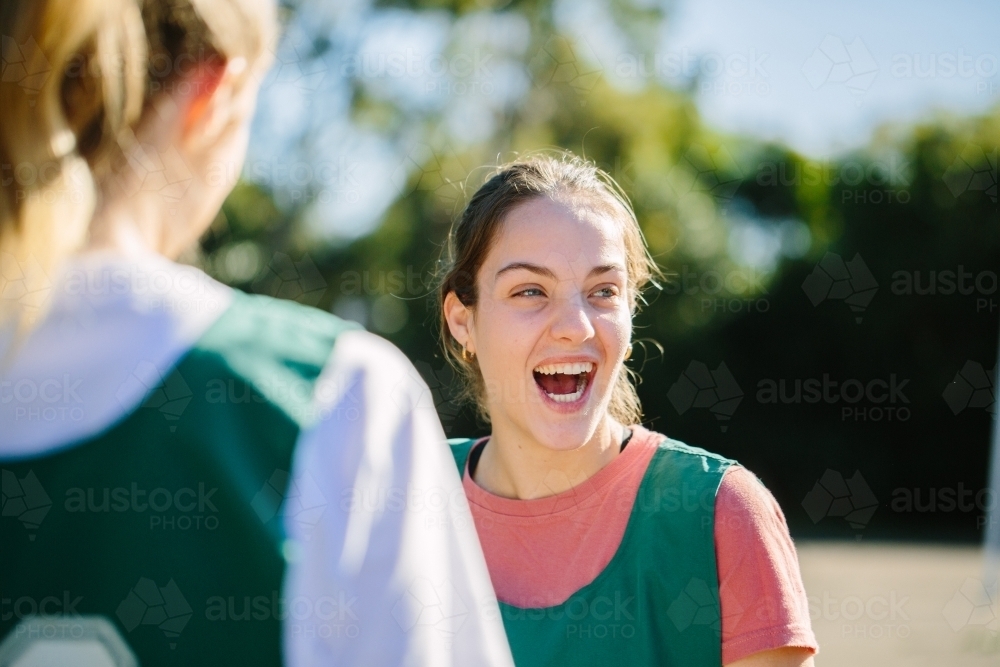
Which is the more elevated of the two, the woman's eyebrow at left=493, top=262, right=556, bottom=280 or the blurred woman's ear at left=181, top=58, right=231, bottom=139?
the woman's eyebrow at left=493, top=262, right=556, bottom=280

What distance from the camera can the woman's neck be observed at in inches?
103

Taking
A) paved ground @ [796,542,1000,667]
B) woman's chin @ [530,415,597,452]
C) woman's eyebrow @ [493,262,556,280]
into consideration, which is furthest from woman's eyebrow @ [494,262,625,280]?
paved ground @ [796,542,1000,667]

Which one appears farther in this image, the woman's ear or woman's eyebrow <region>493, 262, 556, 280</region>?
the woman's ear

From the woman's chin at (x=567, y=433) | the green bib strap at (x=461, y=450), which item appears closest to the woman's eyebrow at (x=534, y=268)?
the woman's chin at (x=567, y=433)

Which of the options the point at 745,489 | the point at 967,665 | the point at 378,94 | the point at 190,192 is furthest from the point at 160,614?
the point at 378,94

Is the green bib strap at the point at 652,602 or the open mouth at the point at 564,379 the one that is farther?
the open mouth at the point at 564,379

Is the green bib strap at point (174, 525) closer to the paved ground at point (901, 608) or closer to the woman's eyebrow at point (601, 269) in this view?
the woman's eyebrow at point (601, 269)

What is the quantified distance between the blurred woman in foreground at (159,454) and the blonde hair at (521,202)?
195 centimetres

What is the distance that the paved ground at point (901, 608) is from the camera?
7055 millimetres

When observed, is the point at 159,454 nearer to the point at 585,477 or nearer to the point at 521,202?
the point at 585,477

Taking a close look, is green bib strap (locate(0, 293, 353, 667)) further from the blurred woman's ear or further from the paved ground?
the paved ground

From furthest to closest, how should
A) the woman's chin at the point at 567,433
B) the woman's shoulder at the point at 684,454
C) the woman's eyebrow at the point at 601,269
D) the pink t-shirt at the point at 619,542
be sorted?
the woman's eyebrow at the point at 601,269 → the woman's chin at the point at 567,433 → the woman's shoulder at the point at 684,454 → the pink t-shirt at the point at 619,542

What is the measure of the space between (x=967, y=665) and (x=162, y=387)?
7.21m

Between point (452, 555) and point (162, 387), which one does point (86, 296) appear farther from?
point (452, 555)
